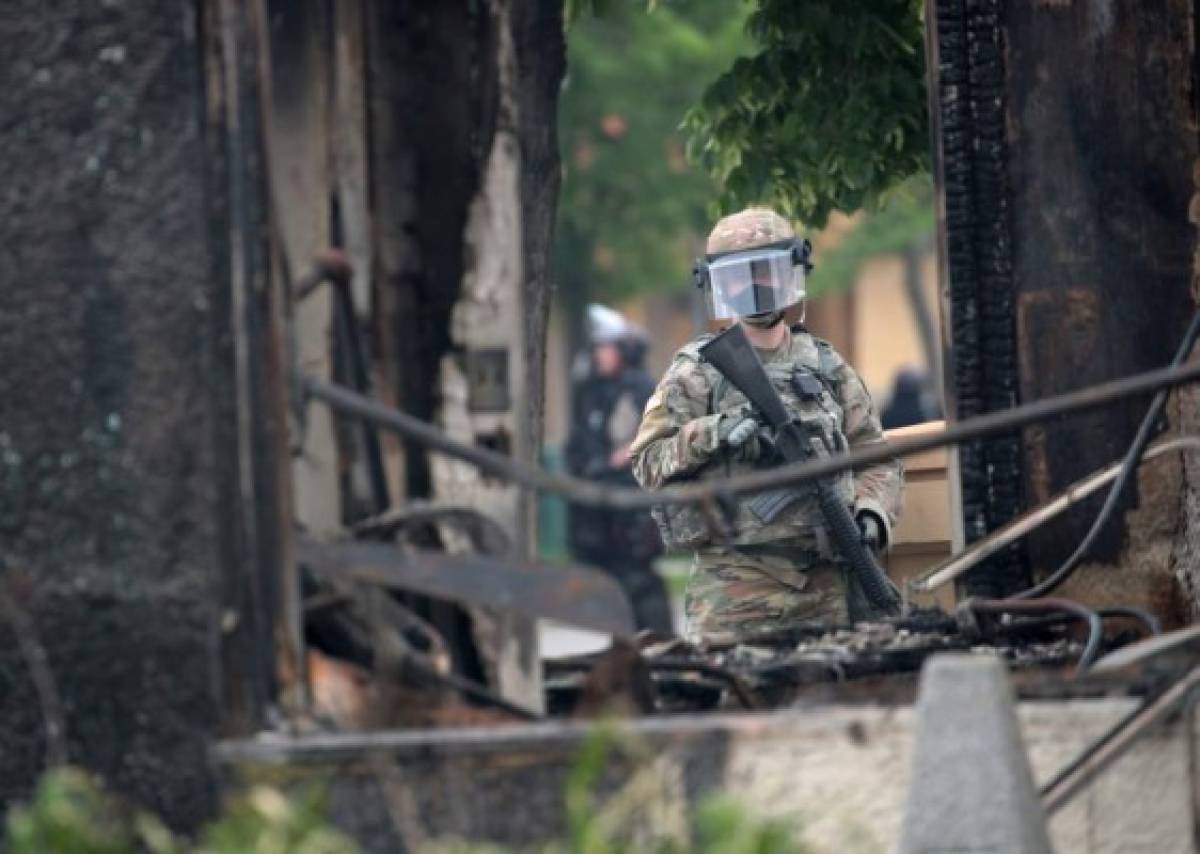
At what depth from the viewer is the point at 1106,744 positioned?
491 centimetres

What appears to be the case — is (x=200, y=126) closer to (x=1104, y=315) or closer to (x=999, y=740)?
(x=999, y=740)

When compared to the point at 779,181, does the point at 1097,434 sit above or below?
below

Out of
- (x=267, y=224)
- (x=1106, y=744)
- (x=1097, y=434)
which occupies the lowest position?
(x=1106, y=744)

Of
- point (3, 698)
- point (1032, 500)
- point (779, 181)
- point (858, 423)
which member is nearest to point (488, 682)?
point (3, 698)

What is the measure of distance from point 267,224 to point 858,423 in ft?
13.2

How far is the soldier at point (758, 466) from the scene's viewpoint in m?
8.50

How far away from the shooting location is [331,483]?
17.5ft

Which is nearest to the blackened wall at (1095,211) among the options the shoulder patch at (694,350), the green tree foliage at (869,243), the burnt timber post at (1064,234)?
the burnt timber post at (1064,234)

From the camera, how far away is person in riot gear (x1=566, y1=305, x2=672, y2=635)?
16188 millimetres

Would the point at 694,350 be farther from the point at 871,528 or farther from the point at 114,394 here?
the point at 114,394

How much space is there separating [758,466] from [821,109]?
1582mm

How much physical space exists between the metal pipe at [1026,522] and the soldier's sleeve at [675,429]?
932 millimetres

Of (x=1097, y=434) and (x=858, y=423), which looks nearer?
(x=1097, y=434)

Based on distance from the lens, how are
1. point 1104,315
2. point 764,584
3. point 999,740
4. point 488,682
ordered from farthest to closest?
point 764,584
point 1104,315
point 488,682
point 999,740
